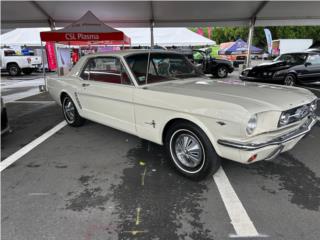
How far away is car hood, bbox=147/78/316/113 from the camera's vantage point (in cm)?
290

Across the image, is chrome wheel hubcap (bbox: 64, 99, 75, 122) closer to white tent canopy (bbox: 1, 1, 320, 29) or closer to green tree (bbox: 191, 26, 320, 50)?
white tent canopy (bbox: 1, 1, 320, 29)

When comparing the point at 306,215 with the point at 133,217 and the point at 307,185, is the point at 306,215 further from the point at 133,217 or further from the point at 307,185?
the point at 133,217

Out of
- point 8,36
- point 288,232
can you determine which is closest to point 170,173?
point 288,232

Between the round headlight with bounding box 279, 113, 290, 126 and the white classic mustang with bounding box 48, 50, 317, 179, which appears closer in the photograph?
the white classic mustang with bounding box 48, 50, 317, 179

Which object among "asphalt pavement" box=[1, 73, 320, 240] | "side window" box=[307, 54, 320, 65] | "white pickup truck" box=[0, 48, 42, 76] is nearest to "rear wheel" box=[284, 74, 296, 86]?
"side window" box=[307, 54, 320, 65]

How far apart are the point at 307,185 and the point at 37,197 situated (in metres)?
3.24

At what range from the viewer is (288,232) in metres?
2.42

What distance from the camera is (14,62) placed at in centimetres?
1934

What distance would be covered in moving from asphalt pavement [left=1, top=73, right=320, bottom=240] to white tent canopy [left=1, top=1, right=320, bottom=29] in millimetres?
6916

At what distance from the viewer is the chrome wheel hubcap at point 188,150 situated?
329 cm

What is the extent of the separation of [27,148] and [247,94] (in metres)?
3.76

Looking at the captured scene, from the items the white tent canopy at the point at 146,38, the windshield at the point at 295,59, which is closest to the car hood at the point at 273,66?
the windshield at the point at 295,59

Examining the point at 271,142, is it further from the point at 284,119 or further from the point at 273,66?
the point at 273,66

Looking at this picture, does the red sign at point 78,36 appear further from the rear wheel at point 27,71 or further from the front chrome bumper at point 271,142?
the rear wheel at point 27,71
